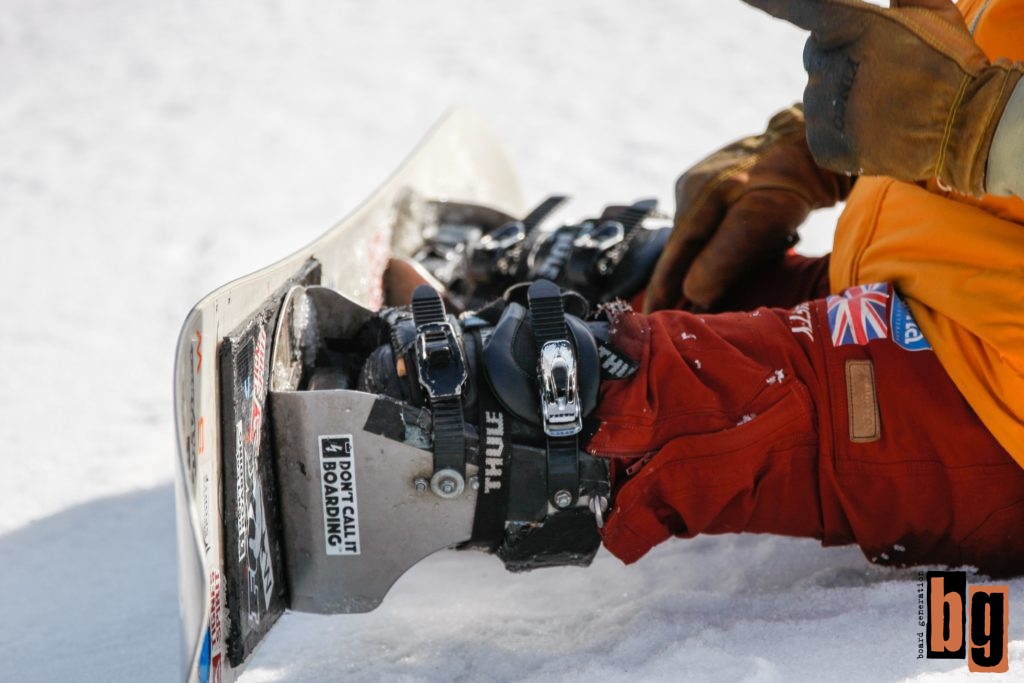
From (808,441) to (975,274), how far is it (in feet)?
0.88

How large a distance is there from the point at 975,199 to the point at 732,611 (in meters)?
0.59

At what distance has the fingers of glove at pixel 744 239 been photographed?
64.2 inches

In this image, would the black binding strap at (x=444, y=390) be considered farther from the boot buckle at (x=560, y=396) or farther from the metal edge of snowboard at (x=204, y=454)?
the metal edge of snowboard at (x=204, y=454)

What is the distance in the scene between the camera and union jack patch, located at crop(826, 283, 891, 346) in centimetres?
129

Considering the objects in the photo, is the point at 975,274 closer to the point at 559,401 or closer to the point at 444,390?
the point at 559,401

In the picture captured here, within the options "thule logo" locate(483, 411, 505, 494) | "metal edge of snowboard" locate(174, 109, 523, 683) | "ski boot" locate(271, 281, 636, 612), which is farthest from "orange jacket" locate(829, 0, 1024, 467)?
"metal edge of snowboard" locate(174, 109, 523, 683)

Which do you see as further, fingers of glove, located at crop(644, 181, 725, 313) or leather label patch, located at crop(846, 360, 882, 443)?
fingers of glove, located at crop(644, 181, 725, 313)

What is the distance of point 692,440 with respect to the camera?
4.05 ft

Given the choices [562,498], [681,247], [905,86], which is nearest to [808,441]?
[562,498]

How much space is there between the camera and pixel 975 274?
1211 millimetres

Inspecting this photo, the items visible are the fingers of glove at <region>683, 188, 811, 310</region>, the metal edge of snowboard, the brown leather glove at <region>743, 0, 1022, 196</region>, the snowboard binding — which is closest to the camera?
the metal edge of snowboard

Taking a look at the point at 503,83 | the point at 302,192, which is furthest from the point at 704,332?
the point at 503,83

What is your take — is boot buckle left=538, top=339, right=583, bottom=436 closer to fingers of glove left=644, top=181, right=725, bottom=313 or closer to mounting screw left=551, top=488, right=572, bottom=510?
mounting screw left=551, top=488, right=572, bottom=510

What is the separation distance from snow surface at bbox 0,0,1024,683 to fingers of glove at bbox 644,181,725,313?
411 millimetres
